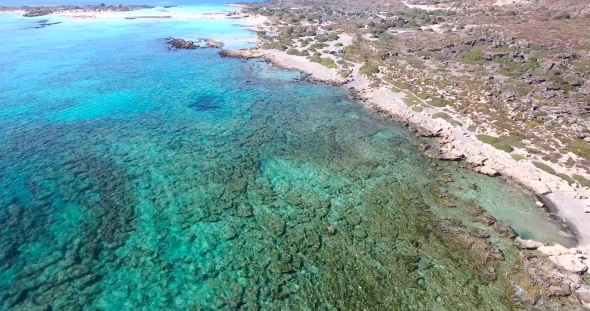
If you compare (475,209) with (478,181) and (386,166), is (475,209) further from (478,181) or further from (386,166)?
(386,166)

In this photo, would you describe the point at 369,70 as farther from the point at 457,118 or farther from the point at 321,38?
the point at 321,38

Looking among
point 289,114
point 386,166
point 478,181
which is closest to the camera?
point 478,181

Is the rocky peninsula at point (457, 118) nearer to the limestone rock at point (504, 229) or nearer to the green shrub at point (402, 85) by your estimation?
the green shrub at point (402, 85)

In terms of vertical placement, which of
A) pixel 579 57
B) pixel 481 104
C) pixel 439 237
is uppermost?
pixel 579 57

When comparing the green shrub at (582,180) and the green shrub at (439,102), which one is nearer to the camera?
the green shrub at (582,180)

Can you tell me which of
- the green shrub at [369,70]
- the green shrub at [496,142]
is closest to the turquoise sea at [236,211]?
the green shrub at [496,142]

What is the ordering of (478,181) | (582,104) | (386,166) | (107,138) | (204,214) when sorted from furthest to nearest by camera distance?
(582,104), (107,138), (386,166), (478,181), (204,214)

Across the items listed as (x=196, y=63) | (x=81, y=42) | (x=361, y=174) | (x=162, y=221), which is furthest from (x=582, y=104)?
(x=81, y=42)
